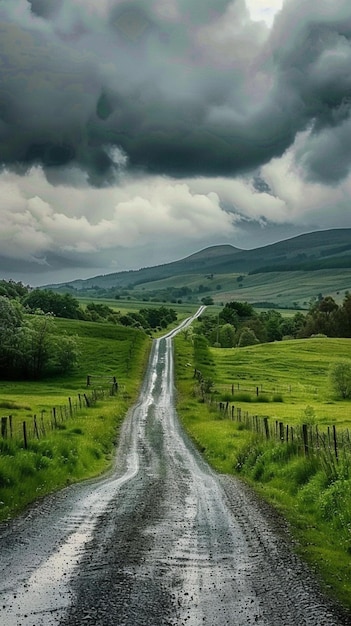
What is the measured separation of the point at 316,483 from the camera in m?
21.5

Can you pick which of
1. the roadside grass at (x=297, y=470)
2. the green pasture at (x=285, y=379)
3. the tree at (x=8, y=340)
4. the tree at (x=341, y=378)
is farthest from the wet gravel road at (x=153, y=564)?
the tree at (x=8, y=340)

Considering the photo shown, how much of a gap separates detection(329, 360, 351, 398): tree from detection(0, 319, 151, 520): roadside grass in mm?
30657

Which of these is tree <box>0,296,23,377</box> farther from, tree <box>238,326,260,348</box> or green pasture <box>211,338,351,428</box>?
tree <box>238,326,260,348</box>

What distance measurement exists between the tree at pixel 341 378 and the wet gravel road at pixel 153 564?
68432mm

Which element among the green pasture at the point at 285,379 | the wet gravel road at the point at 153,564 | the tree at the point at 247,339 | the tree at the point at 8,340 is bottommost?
the green pasture at the point at 285,379

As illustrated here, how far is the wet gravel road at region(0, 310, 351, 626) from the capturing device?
10625 millimetres

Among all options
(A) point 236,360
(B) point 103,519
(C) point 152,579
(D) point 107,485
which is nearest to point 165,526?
(B) point 103,519

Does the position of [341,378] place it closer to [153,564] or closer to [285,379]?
[285,379]

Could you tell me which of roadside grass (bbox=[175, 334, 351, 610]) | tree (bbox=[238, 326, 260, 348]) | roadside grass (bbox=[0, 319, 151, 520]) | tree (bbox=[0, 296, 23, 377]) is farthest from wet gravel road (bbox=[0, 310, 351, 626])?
tree (bbox=[238, 326, 260, 348])

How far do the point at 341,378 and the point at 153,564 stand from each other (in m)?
80.2

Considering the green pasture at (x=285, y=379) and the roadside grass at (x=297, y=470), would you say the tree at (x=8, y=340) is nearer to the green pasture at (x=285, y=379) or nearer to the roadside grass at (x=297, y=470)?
the roadside grass at (x=297, y=470)

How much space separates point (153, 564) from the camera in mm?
13461

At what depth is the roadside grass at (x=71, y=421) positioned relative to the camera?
898 inches

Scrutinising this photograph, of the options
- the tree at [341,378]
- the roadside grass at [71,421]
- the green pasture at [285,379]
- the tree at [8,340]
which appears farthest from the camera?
the tree at [8,340]
